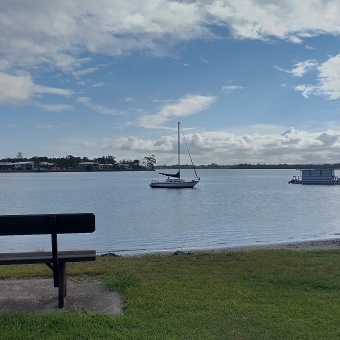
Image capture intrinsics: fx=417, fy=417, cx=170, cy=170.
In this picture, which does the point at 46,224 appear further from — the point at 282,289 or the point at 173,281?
the point at 282,289

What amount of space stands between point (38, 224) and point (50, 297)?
104 cm

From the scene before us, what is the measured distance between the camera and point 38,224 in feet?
17.1

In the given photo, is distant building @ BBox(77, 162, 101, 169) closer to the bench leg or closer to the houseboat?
the houseboat

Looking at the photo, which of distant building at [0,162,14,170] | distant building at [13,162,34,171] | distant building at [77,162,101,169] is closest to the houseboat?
distant building at [77,162,101,169]

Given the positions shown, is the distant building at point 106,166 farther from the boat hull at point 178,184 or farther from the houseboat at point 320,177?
the boat hull at point 178,184

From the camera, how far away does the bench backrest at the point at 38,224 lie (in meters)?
5.20

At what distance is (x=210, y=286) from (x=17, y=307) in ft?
8.59

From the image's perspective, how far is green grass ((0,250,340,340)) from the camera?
4246mm

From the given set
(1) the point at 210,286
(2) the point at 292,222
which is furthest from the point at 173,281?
(2) the point at 292,222

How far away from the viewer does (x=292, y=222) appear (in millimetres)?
26859

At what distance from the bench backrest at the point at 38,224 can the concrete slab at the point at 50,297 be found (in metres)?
0.89

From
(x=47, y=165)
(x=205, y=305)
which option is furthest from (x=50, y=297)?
(x=47, y=165)

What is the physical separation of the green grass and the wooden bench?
77 centimetres

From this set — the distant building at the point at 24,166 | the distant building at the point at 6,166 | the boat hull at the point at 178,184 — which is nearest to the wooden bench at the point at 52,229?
the boat hull at the point at 178,184
